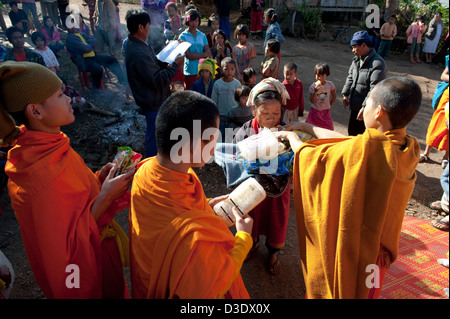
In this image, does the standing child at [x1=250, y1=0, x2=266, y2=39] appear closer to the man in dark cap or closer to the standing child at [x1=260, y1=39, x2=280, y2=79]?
the standing child at [x1=260, y1=39, x2=280, y2=79]

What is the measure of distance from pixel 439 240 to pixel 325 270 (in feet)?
8.82

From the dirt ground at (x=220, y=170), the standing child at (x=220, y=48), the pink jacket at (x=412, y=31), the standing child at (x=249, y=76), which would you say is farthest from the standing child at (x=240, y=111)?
the pink jacket at (x=412, y=31)

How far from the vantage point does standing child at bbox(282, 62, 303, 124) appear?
487cm

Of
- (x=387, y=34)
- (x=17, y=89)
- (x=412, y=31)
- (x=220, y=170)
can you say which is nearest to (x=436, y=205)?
(x=220, y=170)

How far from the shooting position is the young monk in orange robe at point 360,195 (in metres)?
1.75

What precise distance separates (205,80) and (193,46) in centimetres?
93

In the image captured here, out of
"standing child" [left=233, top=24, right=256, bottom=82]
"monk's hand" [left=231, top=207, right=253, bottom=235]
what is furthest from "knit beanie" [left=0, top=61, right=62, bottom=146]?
"standing child" [left=233, top=24, right=256, bottom=82]

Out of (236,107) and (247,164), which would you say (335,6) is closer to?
(236,107)

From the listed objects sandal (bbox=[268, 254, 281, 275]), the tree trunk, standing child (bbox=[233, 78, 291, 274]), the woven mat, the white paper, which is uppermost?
the tree trunk

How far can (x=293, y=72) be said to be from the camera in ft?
16.0

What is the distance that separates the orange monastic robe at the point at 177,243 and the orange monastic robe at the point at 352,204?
54 cm

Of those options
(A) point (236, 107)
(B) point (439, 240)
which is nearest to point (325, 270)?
(B) point (439, 240)

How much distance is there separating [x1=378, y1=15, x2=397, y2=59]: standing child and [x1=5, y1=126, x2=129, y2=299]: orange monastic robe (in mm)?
11484

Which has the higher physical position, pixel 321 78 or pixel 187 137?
pixel 187 137
